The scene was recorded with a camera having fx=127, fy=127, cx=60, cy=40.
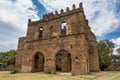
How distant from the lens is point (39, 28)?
2119 centimetres

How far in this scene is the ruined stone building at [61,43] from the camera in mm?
16172

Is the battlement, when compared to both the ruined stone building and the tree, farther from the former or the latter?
the tree

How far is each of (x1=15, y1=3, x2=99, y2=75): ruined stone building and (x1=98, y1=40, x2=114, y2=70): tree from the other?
28.0 feet

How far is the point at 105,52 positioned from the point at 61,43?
17.4 meters

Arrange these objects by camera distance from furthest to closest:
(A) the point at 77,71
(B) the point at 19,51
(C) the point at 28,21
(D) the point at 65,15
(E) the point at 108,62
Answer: (E) the point at 108,62 < (B) the point at 19,51 < (C) the point at 28,21 < (D) the point at 65,15 < (A) the point at 77,71

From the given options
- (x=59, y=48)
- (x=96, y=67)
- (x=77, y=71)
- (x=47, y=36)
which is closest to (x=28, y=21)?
(x=47, y=36)

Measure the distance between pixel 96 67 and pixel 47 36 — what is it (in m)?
9.83

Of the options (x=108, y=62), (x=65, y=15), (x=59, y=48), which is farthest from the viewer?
(x=108, y=62)

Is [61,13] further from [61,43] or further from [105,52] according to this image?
[105,52]

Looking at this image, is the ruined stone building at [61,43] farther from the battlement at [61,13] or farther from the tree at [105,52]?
the tree at [105,52]

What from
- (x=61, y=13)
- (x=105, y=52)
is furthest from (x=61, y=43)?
(x=105, y=52)

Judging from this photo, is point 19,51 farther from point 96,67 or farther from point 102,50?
point 102,50

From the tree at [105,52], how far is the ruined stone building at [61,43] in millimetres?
8527

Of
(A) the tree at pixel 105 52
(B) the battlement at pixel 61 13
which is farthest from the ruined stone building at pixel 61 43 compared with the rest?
(A) the tree at pixel 105 52
